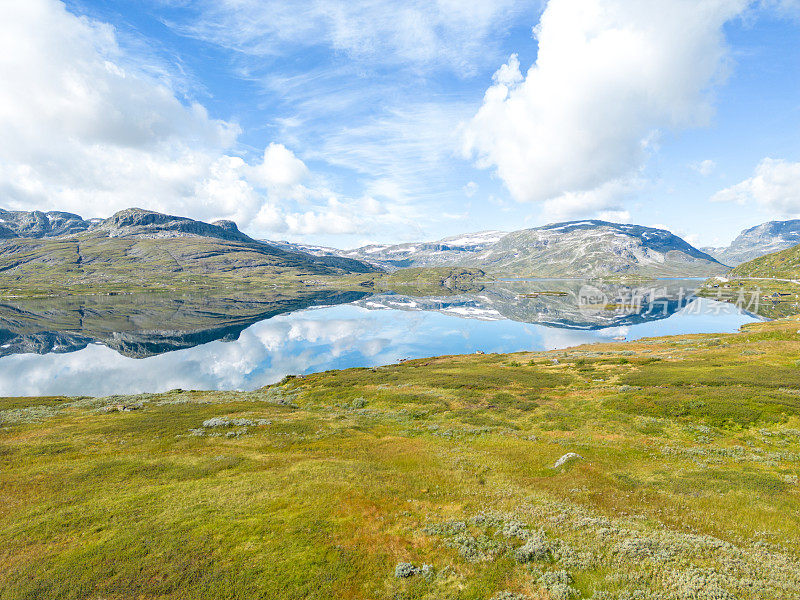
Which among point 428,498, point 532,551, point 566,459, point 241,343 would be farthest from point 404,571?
point 241,343

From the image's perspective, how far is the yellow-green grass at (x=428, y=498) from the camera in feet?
53.5

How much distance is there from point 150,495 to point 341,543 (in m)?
15.3

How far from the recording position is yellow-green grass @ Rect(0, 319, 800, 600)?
1630 centimetres

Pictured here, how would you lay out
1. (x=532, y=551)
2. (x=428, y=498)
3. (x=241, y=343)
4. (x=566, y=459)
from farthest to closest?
(x=241, y=343) < (x=566, y=459) < (x=428, y=498) < (x=532, y=551)

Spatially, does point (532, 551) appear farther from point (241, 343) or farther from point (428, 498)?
point (241, 343)

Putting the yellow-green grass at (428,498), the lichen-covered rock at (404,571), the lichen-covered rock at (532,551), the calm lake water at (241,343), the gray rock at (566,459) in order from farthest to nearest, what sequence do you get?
the calm lake water at (241,343) → the gray rock at (566,459) → the lichen-covered rock at (532,551) → the lichen-covered rock at (404,571) → the yellow-green grass at (428,498)

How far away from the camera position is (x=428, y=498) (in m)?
24.7

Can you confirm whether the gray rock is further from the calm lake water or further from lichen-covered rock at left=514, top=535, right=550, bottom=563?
the calm lake water

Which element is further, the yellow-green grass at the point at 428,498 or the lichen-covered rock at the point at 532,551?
the lichen-covered rock at the point at 532,551

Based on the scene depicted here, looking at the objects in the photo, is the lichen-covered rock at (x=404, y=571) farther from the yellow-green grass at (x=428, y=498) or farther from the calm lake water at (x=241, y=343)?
the calm lake water at (x=241, y=343)

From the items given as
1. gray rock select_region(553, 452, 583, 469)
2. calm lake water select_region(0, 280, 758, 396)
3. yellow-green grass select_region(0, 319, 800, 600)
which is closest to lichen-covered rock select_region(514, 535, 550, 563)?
yellow-green grass select_region(0, 319, 800, 600)

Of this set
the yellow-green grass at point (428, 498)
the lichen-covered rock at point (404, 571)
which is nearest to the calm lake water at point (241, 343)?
the yellow-green grass at point (428, 498)

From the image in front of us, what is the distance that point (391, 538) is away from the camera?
19812 mm

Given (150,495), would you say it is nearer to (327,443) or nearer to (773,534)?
(327,443)
